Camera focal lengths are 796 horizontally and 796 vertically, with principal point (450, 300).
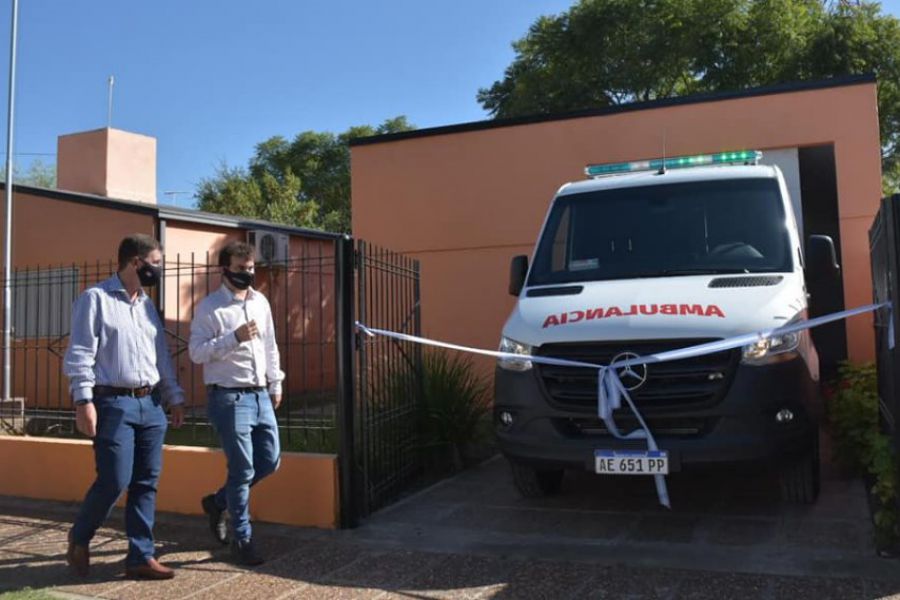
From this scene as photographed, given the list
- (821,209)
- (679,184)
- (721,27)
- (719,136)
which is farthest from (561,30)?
(679,184)

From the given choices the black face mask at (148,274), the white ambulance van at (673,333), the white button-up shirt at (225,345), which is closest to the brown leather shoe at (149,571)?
the white button-up shirt at (225,345)

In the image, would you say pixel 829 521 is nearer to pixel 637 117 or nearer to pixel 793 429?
pixel 793 429

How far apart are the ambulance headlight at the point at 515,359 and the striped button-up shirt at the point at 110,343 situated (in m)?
2.12

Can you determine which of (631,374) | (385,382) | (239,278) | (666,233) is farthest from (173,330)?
(631,374)

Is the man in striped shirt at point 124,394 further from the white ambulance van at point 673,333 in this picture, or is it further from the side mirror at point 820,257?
the side mirror at point 820,257

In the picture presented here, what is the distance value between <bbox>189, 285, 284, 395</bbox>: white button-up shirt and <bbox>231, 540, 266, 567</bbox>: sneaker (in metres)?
0.96

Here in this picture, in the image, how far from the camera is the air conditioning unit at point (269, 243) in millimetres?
13414

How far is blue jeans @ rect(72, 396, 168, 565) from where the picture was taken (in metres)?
4.46

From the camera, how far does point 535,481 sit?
229 inches

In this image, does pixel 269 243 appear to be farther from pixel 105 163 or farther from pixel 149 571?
pixel 149 571

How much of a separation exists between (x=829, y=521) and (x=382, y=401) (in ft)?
10.7

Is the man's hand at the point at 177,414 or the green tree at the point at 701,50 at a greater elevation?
the green tree at the point at 701,50

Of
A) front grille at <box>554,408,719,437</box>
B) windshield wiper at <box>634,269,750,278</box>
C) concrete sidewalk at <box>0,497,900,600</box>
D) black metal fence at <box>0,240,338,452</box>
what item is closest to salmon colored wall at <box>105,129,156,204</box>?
black metal fence at <box>0,240,338,452</box>

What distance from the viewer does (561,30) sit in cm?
2080
